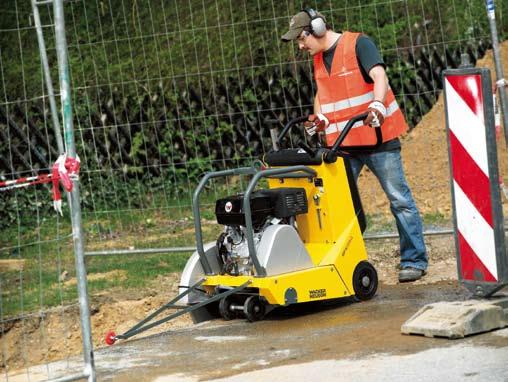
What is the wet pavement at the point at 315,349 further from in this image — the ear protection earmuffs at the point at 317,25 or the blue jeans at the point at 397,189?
the ear protection earmuffs at the point at 317,25

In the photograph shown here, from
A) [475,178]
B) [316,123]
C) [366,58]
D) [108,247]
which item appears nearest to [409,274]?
[316,123]

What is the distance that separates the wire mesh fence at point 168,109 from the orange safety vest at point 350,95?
2564mm

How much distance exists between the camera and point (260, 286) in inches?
321

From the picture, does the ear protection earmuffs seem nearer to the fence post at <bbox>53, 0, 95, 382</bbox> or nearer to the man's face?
the man's face

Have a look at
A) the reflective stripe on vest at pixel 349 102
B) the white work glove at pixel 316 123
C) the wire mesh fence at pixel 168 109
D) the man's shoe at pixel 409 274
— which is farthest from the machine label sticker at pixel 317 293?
the wire mesh fence at pixel 168 109

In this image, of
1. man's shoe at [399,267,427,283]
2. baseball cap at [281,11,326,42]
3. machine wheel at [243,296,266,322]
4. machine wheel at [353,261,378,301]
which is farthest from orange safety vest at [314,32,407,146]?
machine wheel at [243,296,266,322]

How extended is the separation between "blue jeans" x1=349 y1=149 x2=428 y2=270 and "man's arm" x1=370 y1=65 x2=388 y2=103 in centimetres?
57

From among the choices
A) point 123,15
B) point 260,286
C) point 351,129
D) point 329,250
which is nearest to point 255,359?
point 260,286

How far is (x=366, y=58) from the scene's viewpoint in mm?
8812

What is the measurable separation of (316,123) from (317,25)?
0.76m

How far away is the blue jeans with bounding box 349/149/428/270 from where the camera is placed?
9055 millimetres

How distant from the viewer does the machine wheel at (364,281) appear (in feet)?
28.4

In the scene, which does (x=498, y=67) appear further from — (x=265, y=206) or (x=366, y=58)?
(x=265, y=206)

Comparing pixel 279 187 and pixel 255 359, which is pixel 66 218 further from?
pixel 255 359
